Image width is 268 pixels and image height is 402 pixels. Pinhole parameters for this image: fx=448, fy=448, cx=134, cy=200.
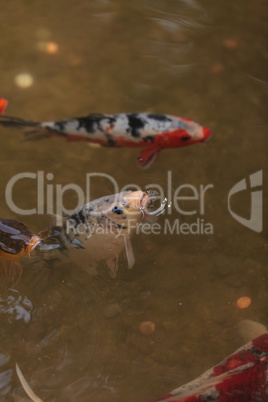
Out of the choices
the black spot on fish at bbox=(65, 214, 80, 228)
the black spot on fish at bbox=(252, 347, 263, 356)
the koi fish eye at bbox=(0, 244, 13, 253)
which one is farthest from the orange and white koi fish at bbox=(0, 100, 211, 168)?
the black spot on fish at bbox=(252, 347, 263, 356)

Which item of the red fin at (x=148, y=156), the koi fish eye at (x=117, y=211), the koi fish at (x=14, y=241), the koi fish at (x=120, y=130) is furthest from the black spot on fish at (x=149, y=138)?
the koi fish at (x=14, y=241)

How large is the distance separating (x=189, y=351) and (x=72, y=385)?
3.12ft

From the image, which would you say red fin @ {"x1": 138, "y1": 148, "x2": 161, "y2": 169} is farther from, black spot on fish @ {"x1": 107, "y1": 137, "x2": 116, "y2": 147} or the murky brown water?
black spot on fish @ {"x1": 107, "y1": 137, "x2": 116, "y2": 147}

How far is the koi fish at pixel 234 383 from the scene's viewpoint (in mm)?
2953

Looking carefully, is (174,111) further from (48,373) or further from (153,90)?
(48,373)

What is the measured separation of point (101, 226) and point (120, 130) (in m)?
0.92

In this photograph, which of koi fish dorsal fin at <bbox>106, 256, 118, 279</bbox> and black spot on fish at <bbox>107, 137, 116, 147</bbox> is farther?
black spot on fish at <bbox>107, 137, 116, 147</bbox>

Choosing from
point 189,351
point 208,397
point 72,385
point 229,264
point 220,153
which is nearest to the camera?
point 208,397

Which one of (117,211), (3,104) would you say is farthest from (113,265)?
(3,104)

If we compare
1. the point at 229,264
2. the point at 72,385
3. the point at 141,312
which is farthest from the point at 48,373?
the point at 229,264

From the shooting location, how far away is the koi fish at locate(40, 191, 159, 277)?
A: 337cm

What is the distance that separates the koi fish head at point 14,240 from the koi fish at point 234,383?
1.40 m

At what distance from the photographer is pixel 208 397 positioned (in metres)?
2.95

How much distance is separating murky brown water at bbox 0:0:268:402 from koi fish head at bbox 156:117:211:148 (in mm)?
375
